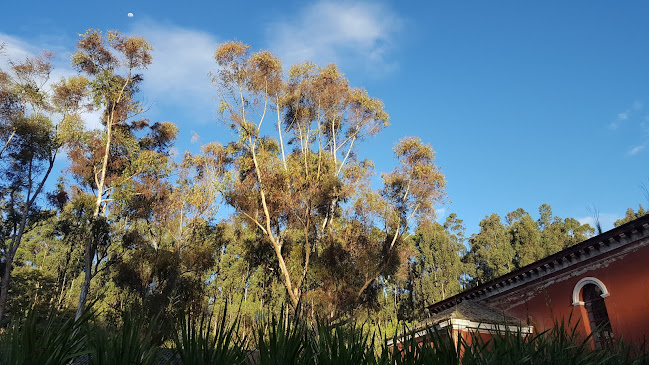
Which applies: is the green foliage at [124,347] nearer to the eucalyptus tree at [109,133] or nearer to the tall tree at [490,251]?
the eucalyptus tree at [109,133]

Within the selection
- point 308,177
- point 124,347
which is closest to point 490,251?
point 308,177

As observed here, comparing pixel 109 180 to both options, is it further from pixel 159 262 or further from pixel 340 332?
pixel 340 332

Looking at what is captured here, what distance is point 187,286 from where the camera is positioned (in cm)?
2134

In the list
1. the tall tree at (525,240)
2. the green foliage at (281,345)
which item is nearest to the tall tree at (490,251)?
the tall tree at (525,240)

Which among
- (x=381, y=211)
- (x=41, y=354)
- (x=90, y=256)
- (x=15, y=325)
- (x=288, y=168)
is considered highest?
(x=288, y=168)

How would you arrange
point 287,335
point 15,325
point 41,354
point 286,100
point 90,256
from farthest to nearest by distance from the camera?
point 286,100
point 90,256
point 287,335
point 15,325
point 41,354

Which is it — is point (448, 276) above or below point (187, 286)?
above

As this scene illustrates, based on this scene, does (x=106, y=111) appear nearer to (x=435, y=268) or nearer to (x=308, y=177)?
(x=308, y=177)

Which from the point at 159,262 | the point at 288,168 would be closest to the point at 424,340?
the point at 288,168

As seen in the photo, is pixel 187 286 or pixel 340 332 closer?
pixel 340 332

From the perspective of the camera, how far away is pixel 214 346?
238 cm

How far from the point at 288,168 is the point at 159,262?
8057mm

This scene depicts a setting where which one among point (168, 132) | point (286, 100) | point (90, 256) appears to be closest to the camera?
point (90, 256)

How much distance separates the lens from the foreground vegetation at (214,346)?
6.79 feet
